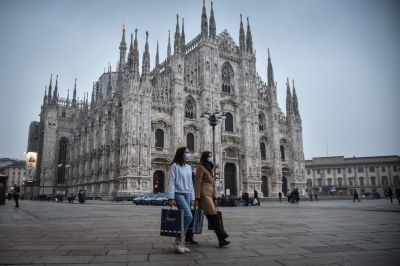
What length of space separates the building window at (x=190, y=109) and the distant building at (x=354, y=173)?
42143 mm

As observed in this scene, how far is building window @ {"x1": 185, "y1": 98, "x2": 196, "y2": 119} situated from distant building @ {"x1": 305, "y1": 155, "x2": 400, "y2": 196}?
42143 mm

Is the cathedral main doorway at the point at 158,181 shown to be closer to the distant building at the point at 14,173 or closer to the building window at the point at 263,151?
the building window at the point at 263,151

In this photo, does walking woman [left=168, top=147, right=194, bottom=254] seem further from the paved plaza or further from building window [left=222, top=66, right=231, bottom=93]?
building window [left=222, top=66, right=231, bottom=93]

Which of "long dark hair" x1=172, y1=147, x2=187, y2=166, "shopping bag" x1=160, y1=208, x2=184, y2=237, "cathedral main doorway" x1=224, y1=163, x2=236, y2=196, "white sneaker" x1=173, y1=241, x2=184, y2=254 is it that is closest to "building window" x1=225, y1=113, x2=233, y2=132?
"cathedral main doorway" x1=224, y1=163, x2=236, y2=196

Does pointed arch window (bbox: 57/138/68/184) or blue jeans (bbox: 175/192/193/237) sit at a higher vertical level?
pointed arch window (bbox: 57/138/68/184)

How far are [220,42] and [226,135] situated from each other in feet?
47.8

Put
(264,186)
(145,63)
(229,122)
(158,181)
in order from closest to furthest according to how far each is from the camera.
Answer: (145,63)
(158,181)
(229,122)
(264,186)

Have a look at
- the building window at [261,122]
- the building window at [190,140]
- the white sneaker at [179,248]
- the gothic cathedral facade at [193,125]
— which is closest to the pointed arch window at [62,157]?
the gothic cathedral facade at [193,125]

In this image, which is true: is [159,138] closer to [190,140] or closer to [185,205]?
[190,140]

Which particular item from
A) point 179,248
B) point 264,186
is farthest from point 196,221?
point 264,186

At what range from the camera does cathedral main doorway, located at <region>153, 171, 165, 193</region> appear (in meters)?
37.5

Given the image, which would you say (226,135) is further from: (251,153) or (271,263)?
(271,263)

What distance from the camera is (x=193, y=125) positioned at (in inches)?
1623

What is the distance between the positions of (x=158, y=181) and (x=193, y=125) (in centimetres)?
882
